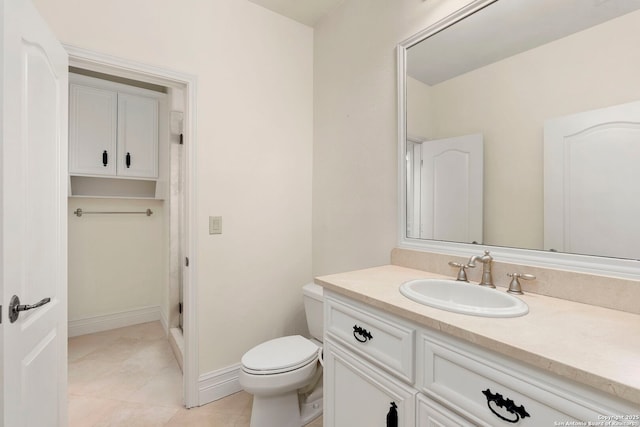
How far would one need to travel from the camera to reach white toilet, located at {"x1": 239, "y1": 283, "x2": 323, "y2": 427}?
1.45m

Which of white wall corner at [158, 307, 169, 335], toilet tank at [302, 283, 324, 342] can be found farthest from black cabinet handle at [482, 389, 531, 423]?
white wall corner at [158, 307, 169, 335]

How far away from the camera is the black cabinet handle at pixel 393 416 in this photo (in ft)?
2.99

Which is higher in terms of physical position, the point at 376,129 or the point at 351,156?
the point at 376,129

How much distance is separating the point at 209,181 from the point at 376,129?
1099 millimetres

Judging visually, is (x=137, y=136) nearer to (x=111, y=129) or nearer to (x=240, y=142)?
(x=111, y=129)

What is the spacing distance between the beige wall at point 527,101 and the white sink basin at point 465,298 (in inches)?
9.5

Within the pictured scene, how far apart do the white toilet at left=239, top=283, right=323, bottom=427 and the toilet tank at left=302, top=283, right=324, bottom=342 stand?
0.01 meters

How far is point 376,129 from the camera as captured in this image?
1.71 metres

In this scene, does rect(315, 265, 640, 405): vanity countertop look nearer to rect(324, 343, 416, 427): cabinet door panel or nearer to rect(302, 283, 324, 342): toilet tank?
rect(324, 343, 416, 427): cabinet door panel

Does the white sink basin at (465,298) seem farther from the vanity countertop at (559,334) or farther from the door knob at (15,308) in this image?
the door knob at (15,308)

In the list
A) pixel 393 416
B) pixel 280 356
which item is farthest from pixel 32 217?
pixel 393 416

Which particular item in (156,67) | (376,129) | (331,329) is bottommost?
(331,329)

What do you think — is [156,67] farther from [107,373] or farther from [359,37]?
[107,373]

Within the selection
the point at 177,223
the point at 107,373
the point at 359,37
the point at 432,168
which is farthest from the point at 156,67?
the point at 107,373
